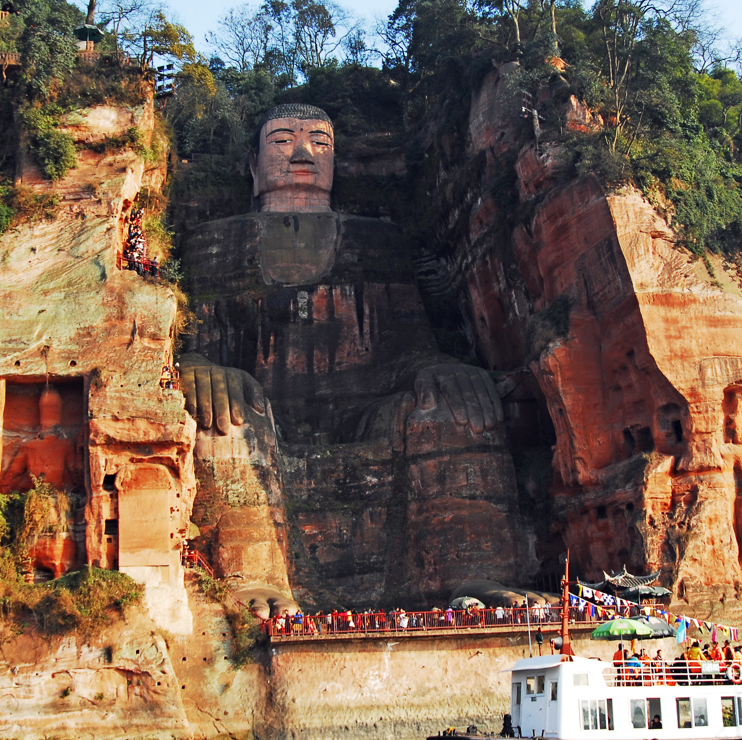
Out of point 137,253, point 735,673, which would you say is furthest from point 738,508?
point 137,253

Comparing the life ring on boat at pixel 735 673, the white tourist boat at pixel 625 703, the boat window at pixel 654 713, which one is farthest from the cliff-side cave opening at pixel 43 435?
the life ring on boat at pixel 735 673

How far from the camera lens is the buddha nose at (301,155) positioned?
51.8m

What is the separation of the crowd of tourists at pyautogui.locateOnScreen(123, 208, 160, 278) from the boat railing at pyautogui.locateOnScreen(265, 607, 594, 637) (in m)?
11.0

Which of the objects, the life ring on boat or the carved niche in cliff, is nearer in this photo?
the life ring on boat

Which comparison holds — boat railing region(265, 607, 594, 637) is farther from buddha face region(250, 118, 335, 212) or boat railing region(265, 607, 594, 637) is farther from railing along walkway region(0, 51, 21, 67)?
buddha face region(250, 118, 335, 212)

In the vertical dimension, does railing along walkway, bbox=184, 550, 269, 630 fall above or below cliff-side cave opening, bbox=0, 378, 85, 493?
below

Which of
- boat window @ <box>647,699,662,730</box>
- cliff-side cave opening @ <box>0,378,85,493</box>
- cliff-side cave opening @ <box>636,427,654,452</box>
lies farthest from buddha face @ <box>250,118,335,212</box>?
boat window @ <box>647,699,662,730</box>

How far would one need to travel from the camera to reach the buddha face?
2041 inches

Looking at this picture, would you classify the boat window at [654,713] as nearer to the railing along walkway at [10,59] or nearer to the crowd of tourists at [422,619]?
the crowd of tourists at [422,619]

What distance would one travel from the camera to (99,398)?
3572 cm

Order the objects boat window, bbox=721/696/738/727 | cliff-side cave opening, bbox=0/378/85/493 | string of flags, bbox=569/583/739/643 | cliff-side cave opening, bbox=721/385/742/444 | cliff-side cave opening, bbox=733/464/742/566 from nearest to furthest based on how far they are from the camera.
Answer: boat window, bbox=721/696/738/727 < string of flags, bbox=569/583/739/643 < cliff-side cave opening, bbox=0/378/85/493 < cliff-side cave opening, bbox=733/464/742/566 < cliff-side cave opening, bbox=721/385/742/444

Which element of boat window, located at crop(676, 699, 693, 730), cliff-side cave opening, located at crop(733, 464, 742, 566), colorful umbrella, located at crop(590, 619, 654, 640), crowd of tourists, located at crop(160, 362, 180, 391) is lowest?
boat window, located at crop(676, 699, 693, 730)

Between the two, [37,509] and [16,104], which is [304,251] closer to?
[16,104]

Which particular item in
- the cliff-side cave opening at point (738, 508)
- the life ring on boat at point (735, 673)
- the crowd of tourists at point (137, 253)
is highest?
the crowd of tourists at point (137, 253)
